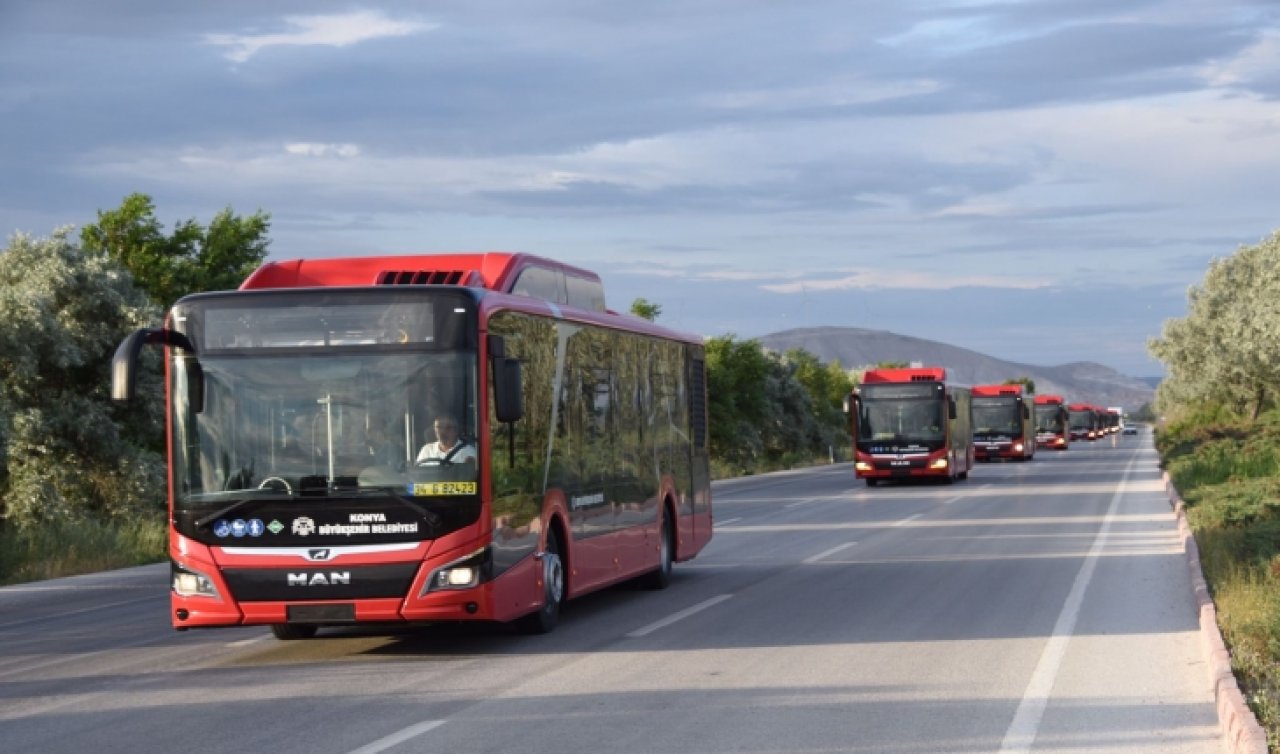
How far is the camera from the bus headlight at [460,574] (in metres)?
11.9

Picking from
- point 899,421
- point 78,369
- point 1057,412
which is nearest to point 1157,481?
point 899,421

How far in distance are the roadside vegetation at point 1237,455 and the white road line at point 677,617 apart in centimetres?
442

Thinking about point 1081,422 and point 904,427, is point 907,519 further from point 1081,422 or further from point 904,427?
point 1081,422

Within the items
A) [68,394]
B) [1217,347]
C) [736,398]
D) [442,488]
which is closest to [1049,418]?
[1217,347]

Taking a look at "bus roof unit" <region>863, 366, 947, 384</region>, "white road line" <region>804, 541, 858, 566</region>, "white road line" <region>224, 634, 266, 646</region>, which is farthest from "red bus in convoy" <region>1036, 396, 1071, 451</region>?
"white road line" <region>224, 634, 266, 646</region>

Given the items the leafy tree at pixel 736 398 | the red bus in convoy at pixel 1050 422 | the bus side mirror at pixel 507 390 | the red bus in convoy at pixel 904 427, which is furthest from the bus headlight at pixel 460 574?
the red bus in convoy at pixel 1050 422

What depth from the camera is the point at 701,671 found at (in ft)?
38.2

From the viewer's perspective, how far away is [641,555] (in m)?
16.6

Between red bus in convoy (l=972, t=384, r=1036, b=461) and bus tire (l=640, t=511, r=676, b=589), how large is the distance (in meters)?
46.6

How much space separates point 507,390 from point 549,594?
225cm

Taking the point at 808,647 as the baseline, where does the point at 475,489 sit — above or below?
above

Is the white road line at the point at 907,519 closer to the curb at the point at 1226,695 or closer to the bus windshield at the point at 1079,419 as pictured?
the curb at the point at 1226,695

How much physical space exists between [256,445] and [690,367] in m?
7.97

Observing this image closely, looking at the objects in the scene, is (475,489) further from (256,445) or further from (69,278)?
(69,278)
